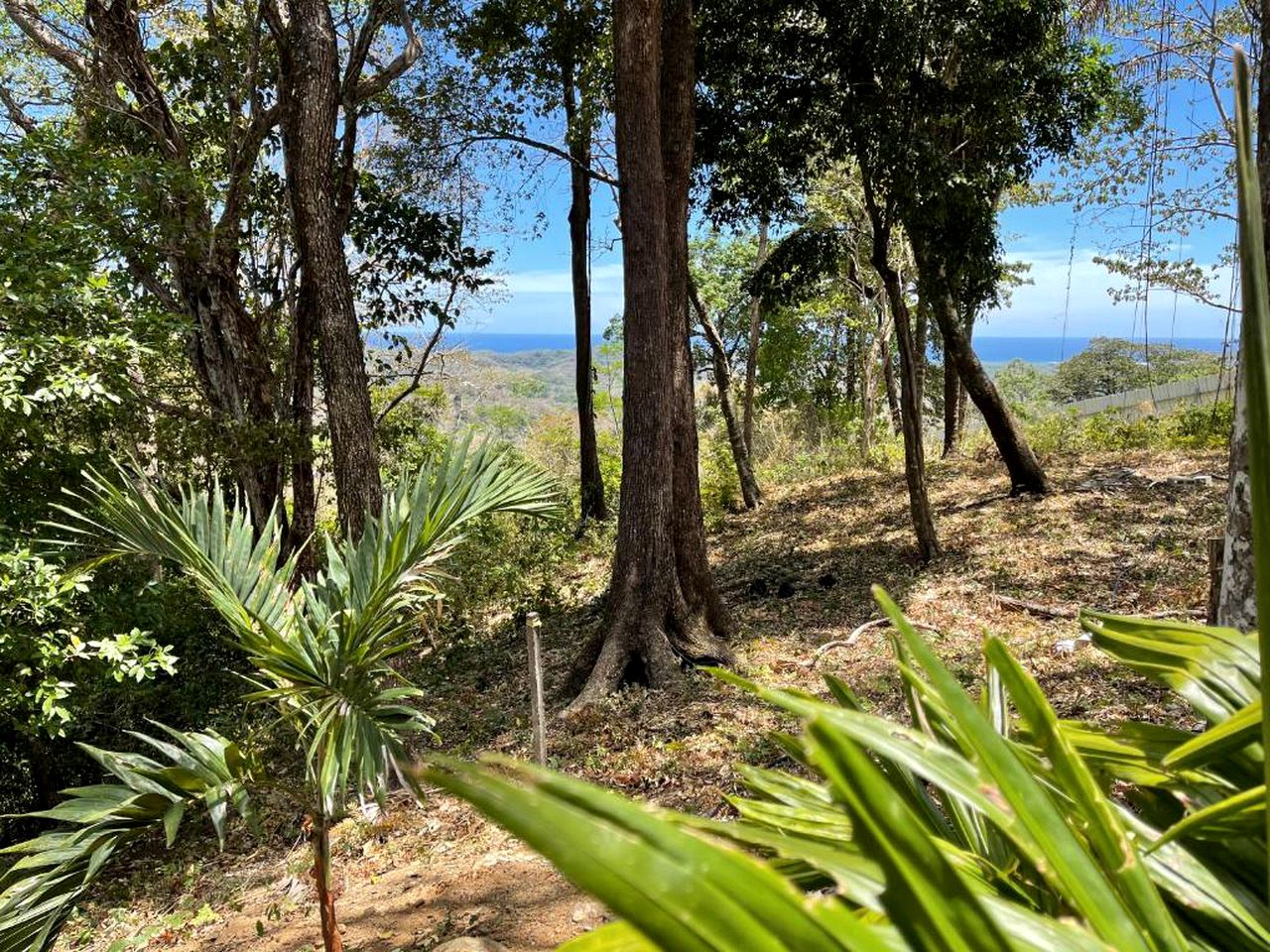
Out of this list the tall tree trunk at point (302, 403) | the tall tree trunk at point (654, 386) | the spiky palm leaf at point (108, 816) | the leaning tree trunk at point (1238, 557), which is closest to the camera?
the leaning tree trunk at point (1238, 557)

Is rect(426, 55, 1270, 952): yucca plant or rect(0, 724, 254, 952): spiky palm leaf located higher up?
rect(426, 55, 1270, 952): yucca plant

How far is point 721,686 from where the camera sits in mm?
5398

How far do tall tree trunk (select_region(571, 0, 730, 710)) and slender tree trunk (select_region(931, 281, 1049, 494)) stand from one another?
3862 millimetres

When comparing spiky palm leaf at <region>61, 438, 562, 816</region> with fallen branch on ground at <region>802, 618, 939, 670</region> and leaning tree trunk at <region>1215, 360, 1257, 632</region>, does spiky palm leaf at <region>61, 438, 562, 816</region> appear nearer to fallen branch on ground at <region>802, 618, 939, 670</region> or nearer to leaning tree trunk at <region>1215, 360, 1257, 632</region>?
leaning tree trunk at <region>1215, 360, 1257, 632</region>

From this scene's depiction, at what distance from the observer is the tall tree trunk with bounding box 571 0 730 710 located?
516cm

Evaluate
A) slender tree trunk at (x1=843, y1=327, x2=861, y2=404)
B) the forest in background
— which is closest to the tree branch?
the forest in background

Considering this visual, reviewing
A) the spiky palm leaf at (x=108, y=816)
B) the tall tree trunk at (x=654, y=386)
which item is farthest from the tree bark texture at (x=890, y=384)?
the spiky palm leaf at (x=108, y=816)

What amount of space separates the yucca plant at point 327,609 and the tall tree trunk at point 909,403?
5.14m

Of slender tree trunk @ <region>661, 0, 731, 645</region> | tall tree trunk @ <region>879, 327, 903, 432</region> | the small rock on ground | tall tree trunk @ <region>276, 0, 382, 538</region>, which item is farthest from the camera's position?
tall tree trunk @ <region>879, 327, 903, 432</region>

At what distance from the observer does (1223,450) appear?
9320 mm

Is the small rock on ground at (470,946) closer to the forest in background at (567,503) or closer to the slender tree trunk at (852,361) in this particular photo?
the forest in background at (567,503)

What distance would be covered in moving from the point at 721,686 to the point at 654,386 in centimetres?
204

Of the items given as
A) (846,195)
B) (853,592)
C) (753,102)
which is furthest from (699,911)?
(846,195)

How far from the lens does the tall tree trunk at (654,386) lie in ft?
16.9
